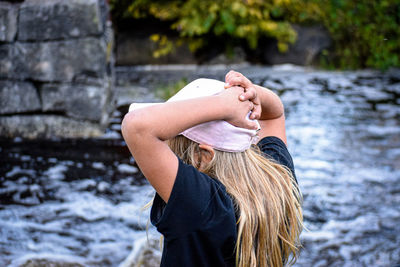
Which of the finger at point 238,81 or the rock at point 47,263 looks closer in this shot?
the finger at point 238,81

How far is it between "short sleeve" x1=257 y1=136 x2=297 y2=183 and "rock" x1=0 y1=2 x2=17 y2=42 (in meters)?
3.54

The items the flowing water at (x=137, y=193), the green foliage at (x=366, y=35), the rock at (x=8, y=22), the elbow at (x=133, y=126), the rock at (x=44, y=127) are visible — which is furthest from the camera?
the green foliage at (x=366, y=35)

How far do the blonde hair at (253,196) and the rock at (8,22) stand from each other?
3.63m

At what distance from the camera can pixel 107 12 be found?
16.4 ft

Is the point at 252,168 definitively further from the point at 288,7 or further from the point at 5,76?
the point at 288,7

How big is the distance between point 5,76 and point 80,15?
1.01 meters

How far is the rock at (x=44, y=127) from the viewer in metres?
4.55

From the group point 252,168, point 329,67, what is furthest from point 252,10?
point 252,168

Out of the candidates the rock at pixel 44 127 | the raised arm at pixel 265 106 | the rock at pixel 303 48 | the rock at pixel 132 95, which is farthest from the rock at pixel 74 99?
the rock at pixel 303 48

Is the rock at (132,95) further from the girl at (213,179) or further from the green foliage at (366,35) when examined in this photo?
the girl at (213,179)

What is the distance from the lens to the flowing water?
2.76 m

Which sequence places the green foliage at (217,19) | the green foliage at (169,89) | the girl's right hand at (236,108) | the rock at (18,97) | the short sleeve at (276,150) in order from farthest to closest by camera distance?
1. the green foliage at (217,19)
2. the green foliage at (169,89)
3. the rock at (18,97)
4. the short sleeve at (276,150)
5. the girl's right hand at (236,108)

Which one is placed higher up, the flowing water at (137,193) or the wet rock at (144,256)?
the wet rock at (144,256)

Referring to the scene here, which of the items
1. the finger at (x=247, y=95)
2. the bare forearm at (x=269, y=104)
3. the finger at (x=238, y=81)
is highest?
the finger at (x=238, y=81)
